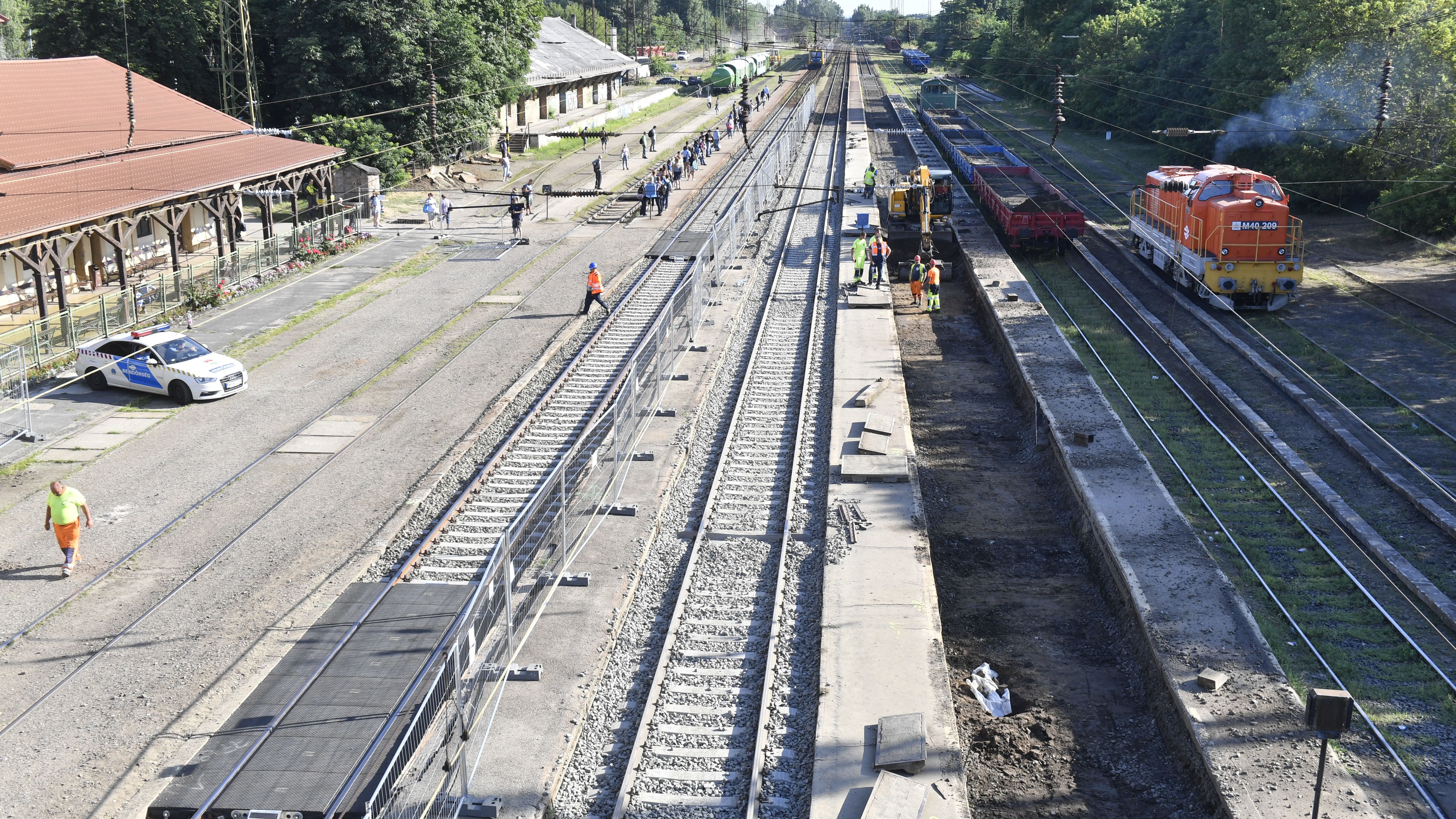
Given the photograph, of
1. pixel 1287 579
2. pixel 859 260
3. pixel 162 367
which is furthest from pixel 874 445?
pixel 162 367

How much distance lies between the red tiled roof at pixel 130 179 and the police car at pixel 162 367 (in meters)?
3.35

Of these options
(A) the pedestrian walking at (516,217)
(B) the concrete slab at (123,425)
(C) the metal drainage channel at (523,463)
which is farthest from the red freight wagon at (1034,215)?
(B) the concrete slab at (123,425)

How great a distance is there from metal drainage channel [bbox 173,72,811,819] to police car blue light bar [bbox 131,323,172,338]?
9040 mm

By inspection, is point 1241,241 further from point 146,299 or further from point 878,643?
point 146,299

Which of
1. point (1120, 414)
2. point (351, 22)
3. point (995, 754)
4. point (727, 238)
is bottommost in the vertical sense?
point (995, 754)

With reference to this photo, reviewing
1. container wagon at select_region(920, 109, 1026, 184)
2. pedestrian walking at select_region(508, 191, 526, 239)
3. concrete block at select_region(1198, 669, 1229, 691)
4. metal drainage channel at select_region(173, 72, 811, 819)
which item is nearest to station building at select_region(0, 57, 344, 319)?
pedestrian walking at select_region(508, 191, 526, 239)

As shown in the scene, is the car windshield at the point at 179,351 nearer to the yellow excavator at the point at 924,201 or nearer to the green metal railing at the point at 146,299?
the green metal railing at the point at 146,299

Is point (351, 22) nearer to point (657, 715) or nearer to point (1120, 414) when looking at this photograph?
point (1120, 414)

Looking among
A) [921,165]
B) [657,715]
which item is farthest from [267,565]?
[921,165]

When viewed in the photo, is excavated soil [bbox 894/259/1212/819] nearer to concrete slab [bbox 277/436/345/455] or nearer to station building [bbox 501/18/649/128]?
concrete slab [bbox 277/436/345/455]

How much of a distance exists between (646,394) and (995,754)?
11.3 metres

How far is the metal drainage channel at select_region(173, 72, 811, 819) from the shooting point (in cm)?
1117

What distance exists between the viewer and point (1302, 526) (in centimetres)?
1809

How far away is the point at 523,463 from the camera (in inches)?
813
